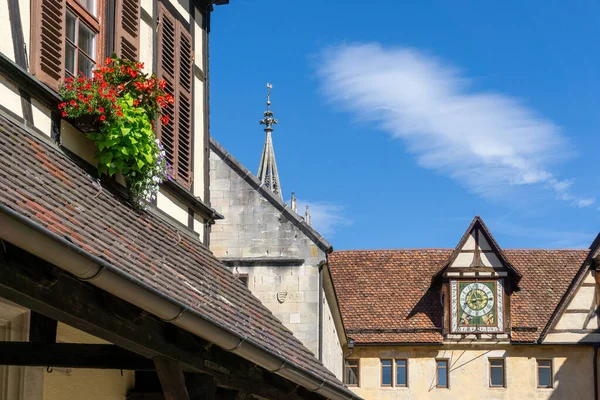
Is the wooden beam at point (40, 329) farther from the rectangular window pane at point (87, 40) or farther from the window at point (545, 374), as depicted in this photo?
the window at point (545, 374)

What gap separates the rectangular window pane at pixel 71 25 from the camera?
8.97 meters

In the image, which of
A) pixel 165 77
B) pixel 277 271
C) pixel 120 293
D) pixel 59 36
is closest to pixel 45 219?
pixel 120 293

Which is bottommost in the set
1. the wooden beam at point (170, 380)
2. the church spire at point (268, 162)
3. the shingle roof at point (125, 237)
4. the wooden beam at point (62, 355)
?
the wooden beam at point (170, 380)

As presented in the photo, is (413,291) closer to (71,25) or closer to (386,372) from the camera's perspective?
(386,372)

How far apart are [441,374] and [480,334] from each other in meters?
1.72

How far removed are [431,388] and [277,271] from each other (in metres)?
14.2

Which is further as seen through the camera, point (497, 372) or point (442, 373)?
point (442, 373)

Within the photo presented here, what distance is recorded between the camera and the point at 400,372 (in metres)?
37.2

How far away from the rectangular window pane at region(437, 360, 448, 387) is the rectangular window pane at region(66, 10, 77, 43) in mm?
29307

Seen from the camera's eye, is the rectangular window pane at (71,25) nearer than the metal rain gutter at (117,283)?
No

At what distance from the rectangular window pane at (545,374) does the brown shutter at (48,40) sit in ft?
97.5

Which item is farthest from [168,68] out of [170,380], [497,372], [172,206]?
[497,372]

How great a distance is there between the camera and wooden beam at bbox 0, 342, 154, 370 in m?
6.97

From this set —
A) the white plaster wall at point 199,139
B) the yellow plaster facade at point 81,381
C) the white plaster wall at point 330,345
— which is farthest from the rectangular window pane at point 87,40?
the white plaster wall at point 330,345
